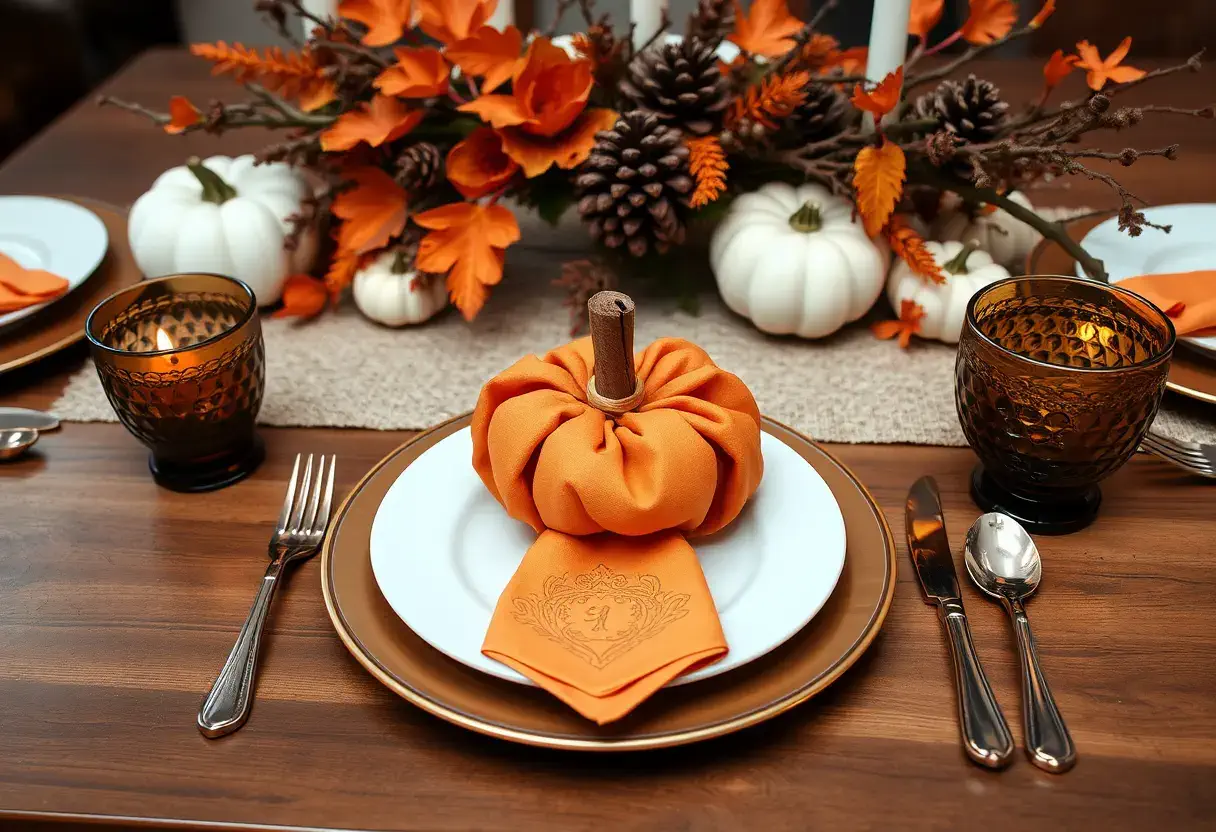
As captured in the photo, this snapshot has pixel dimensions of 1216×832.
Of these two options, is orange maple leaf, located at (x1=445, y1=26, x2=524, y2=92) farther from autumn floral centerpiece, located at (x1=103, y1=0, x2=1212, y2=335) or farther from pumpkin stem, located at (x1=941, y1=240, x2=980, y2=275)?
pumpkin stem, located at (x1=941, y1=240, x2=980, y2=275)

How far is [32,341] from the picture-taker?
806mm

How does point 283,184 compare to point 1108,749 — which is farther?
point 283,184

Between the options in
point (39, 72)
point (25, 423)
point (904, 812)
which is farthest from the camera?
point (39, 72)

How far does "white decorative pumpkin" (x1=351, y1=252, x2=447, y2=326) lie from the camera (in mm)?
866

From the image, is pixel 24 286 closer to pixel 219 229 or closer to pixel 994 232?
pixel 219 229

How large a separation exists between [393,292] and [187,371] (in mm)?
253

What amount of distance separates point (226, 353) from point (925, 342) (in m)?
0.55

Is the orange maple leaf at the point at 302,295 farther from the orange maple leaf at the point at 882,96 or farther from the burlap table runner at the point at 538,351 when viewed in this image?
the orange maple leaf at the point at 882,96

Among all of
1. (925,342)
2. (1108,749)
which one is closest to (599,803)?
(1108,749)

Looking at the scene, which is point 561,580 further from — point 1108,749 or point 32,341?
point 32,341

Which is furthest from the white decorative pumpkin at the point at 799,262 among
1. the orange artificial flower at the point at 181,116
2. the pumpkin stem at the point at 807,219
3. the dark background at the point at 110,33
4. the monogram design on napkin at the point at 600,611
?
the dark background at the point at 110,33

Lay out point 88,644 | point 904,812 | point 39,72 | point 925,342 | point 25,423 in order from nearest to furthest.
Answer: point 904,812
point 88,644
point 25,423
point 925,342
point 39,72

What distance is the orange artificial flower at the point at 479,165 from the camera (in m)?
0.82

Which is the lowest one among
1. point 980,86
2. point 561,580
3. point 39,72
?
point 39,72
